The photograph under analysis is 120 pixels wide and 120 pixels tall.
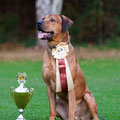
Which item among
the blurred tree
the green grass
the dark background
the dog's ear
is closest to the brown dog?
the dog's ear

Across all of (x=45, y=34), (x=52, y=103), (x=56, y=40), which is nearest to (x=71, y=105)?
(x=52, y=103)

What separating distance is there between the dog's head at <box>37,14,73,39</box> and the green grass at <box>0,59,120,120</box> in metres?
1.70

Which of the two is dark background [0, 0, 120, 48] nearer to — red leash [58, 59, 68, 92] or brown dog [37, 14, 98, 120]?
brown dog [37, 14, 98, 120]

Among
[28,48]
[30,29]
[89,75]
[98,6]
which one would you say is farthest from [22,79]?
[30,29]

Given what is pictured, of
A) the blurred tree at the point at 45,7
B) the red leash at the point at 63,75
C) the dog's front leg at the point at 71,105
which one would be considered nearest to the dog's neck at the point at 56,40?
the red leash at the point at 63,75

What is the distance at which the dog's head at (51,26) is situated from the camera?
6.11 meters

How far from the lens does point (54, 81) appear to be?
20.2ft

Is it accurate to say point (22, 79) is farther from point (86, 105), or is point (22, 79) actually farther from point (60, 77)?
point (86, 105)

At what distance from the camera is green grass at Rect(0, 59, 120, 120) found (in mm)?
7575

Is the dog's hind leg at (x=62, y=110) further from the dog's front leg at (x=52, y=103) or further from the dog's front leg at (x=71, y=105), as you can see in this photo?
Answer: the dog's front leg at (x=71, y=105)

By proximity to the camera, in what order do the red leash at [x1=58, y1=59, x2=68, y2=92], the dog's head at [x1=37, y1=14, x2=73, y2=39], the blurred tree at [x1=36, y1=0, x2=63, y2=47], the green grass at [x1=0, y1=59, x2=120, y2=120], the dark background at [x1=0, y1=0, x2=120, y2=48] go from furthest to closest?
the dark background at [x1=0, y1=0, x2=120, y2=48]
the blurred tree at [x1=36, y1=0, x2=63, y2=47]
the green grass at [x1=0, y1=59, x2=120, y2=120]
the red leash at [x1=58, y1=59, x2=68, y2=92]
the dog's head at [x1=37, y1=14, x2=73, y2=39]

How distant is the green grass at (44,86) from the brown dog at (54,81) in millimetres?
776

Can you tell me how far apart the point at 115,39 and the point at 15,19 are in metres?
6.83

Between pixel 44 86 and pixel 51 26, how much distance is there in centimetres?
537
